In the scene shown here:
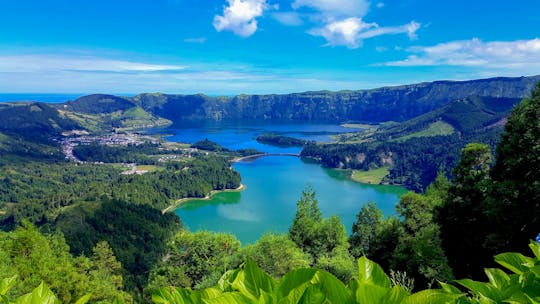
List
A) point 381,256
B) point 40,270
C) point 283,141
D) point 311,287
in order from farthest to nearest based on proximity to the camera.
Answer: point 283,141, point 381,256, point 40,270, point 311,287

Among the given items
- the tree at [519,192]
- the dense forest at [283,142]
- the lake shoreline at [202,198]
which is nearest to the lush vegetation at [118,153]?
the lake shoreline at [202,198]

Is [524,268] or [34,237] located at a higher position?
[524,268]

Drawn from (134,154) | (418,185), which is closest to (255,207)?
(418,185)

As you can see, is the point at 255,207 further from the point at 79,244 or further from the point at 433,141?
the point at 433,141

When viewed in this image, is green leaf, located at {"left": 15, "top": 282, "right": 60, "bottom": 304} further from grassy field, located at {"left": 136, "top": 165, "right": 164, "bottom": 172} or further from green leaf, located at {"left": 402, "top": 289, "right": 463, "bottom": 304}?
grassy field, located at {"left": 136, "top": 165, "right": 164, "bottom": 172}

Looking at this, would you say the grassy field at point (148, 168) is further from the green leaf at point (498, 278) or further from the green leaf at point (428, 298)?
the green leaf at point (428, 298)

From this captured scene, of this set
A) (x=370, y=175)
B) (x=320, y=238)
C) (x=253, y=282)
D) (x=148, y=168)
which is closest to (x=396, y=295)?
(x=253, y=282)

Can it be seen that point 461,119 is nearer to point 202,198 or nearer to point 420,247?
point 202,198

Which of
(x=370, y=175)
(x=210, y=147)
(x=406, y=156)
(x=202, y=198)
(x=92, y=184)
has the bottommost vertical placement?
(x=202, y=198)
